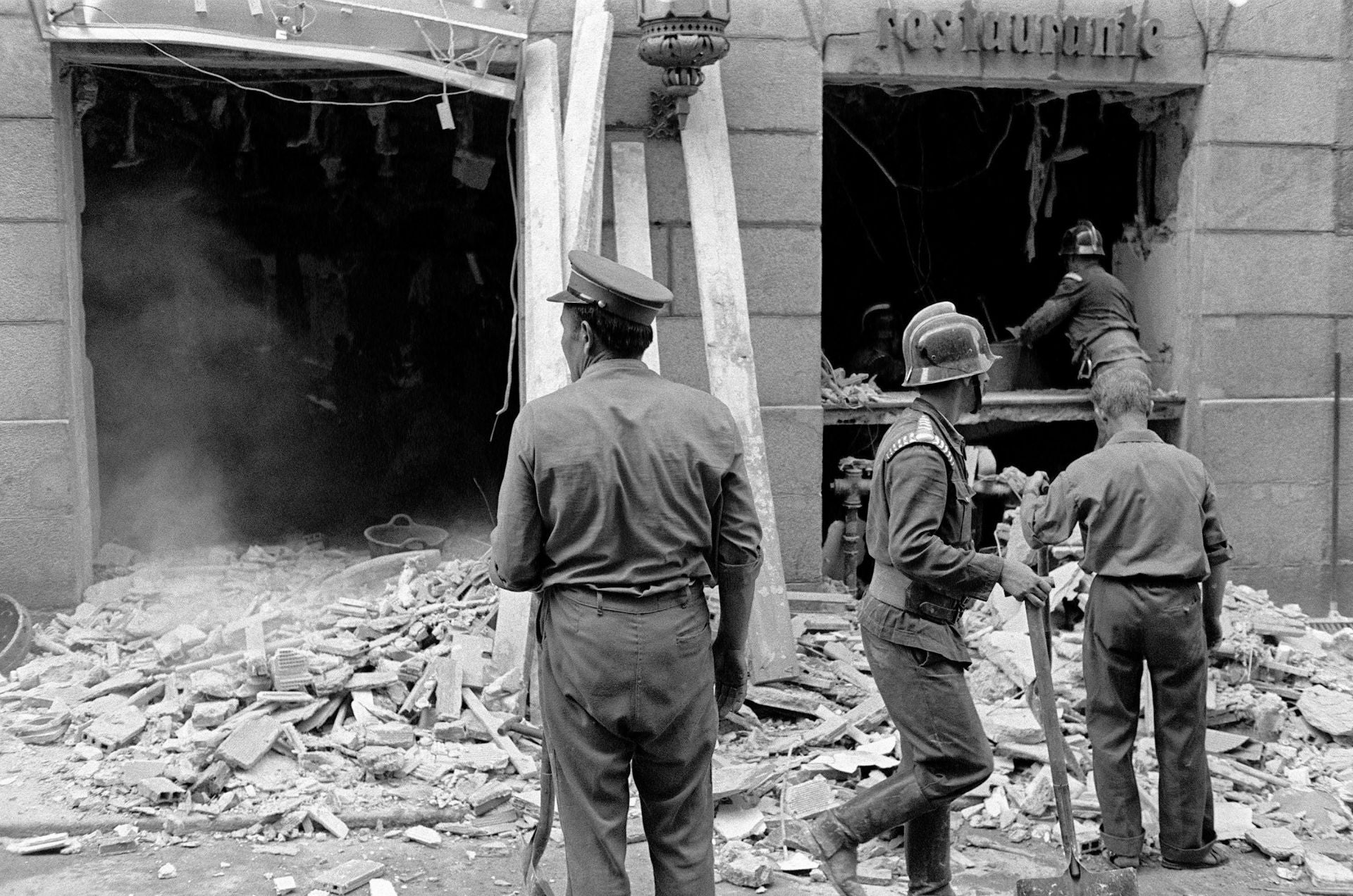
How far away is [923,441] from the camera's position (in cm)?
448

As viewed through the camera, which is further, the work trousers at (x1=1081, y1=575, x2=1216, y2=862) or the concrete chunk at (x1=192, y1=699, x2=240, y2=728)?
the concrete chunk at (x1=192, y1=699, x2=240, y2=728)

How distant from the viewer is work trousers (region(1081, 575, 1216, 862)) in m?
5.25

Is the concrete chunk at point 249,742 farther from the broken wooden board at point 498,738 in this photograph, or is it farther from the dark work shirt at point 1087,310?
the dark work shirt at point 1087,310

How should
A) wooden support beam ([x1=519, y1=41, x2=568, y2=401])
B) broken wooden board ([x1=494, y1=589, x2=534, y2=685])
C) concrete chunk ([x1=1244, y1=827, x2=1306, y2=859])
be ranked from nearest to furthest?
concrete chunk ([x1=1244, y1=827, x2=1306, y2=859])
broken wooden board ([x1=494, y1=589, x2=534, y2=685])
wooden support beam ([x1=519, y1=41, x2=568, y2=401])

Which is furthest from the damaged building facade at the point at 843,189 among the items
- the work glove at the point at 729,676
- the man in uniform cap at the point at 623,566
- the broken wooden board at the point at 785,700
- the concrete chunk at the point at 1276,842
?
the man in uniform cap at the point at 623,566

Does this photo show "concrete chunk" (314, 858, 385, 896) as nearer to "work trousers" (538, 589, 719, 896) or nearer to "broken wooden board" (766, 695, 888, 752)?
"work trousers" (538, 589, 719, 896)

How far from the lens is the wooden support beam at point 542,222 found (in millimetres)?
6816

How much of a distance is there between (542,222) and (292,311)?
5.74 metres

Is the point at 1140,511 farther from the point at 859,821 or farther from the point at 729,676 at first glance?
the point at 729,676

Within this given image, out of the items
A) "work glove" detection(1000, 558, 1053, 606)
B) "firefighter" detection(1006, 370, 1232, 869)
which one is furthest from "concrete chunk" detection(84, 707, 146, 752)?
"firefighter" detection(1006, 370, 1232, 869)

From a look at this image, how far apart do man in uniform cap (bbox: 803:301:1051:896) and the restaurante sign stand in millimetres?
3975

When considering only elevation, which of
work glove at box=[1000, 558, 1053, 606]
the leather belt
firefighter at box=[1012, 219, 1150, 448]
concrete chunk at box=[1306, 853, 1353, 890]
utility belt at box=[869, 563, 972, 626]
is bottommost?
concrete chunk at box=[1306, 853, 1353, 890]

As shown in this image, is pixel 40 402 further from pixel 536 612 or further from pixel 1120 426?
pixel 1120 426

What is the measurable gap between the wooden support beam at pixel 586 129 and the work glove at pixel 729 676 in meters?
3.32
